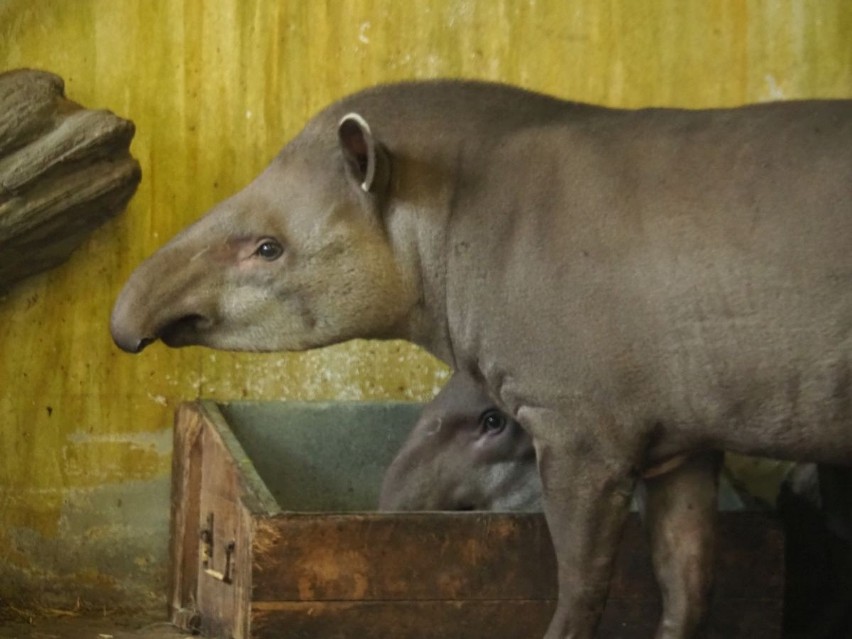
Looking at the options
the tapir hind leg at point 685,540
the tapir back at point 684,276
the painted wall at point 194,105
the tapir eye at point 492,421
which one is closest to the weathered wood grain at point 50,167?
the painted wall at point 194,105

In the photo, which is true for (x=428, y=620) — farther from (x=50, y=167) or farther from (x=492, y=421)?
(x=50, y=167)

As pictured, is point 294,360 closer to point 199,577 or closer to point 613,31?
point 199,577

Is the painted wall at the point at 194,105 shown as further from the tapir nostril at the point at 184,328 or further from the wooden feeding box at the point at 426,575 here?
the tapir nostril at the point at 184,328

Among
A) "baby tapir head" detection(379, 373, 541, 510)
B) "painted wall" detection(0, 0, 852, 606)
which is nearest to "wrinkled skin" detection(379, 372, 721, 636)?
"baby tapir head" detection(379, 373, 541, 510)

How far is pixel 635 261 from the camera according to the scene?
326 cm

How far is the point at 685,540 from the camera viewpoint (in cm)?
362

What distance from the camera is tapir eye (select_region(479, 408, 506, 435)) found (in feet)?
14.1

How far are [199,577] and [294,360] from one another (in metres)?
0.91

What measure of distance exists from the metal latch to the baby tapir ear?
111 cm

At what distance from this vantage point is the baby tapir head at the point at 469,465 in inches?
169

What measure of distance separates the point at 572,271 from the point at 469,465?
45.3 inches

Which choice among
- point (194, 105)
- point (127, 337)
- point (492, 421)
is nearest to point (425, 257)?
point (127, 337)

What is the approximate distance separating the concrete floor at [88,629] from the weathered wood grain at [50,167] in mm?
1086

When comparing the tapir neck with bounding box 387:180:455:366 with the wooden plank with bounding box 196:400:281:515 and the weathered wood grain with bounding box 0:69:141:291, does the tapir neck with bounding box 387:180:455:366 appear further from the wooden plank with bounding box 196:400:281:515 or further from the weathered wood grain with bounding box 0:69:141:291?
the weathered wood grain with bounding box 0:69:141:291
